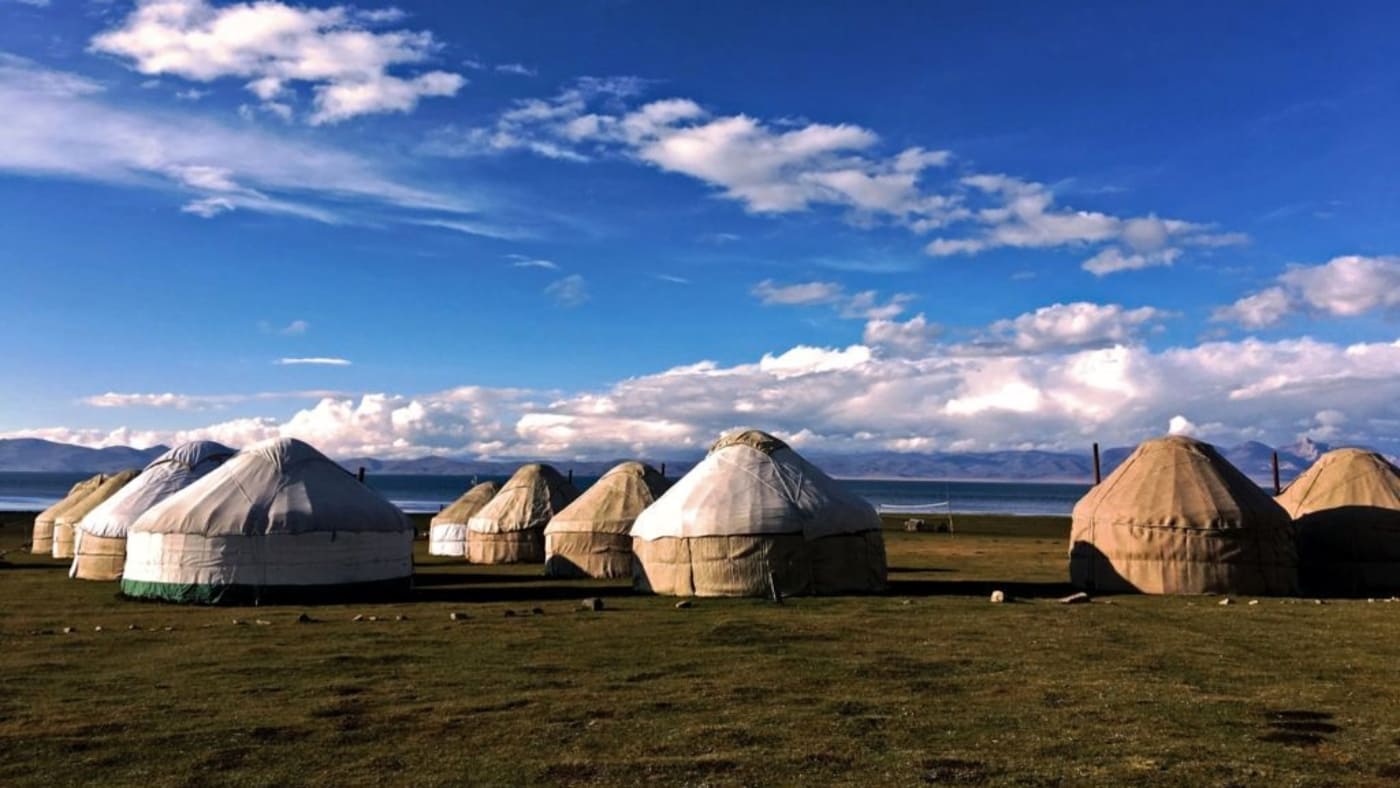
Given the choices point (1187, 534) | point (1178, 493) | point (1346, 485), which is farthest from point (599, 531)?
point (1346, 485)

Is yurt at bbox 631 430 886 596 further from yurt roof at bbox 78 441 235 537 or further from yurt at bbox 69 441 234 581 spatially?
yurt roof at bbox 78 441 235 537

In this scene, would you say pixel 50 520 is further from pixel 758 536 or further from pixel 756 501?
pixel 758 536

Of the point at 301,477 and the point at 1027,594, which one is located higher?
the point at 301,477

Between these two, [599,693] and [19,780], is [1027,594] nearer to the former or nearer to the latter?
[599,693]

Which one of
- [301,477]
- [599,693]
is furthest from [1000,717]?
[301,477]

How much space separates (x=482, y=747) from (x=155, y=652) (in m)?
7.59

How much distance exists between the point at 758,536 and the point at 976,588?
18.1ft

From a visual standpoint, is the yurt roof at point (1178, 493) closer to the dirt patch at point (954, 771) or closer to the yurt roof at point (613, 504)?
the yurt roof at point (613, 504)

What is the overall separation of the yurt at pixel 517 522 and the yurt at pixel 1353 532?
2125 centimetres

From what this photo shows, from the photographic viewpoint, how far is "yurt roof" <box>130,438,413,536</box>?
20594 mm

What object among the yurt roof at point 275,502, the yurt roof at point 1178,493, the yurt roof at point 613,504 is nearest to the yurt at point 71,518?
the yurt roof at point 275,502

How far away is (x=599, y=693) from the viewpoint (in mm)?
10656

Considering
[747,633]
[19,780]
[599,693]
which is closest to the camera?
[19,780]

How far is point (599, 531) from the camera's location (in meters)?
27.4
